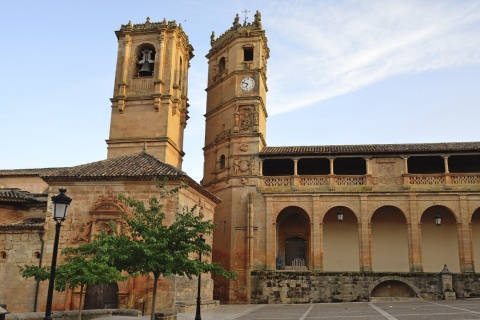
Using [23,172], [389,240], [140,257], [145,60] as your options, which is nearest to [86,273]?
[140,257]

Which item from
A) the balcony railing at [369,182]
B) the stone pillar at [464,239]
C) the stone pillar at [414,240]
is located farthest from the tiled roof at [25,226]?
the stone pillar at [464,239]

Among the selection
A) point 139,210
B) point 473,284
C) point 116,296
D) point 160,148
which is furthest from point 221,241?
point 139,210

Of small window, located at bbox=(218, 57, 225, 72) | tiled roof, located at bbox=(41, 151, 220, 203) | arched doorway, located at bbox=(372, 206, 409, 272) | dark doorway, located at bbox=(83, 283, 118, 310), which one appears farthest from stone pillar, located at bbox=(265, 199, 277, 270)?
dark doorway, located at bbox=(83, 283, 118, 310)

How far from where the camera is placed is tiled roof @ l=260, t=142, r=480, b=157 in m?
30.8

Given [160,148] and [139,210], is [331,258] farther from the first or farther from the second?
[139,210]

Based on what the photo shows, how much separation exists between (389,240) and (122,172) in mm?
19308

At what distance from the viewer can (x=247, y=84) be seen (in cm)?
3478

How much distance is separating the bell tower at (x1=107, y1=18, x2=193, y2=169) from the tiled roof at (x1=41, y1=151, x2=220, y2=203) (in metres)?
7.59

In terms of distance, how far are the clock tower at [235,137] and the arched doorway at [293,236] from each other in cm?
313

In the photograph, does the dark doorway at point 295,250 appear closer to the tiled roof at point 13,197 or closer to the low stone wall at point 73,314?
the low stone wall at point 73,314

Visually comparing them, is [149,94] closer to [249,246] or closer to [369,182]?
[249,246]

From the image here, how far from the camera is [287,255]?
33.6 m

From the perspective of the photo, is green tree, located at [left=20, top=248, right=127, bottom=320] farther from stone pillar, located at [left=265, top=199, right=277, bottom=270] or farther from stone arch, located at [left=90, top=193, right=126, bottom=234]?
stone pillar, located at [left=265, top=199, right=277, bottom=270]

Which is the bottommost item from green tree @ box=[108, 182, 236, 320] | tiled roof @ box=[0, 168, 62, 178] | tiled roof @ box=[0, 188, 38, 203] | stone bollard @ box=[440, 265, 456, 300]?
stone bollard @ box=[440, 265, 456, 300]
